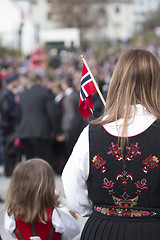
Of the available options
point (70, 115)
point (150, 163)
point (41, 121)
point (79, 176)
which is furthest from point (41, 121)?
point (150, 163)

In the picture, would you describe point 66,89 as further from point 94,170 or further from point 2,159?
point 94,170

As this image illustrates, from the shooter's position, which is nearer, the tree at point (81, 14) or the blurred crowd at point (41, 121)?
the blurred crowd at point (41, 121)

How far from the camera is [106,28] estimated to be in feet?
200

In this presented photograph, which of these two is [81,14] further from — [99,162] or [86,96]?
[99,162]

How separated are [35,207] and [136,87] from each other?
1.20 metres

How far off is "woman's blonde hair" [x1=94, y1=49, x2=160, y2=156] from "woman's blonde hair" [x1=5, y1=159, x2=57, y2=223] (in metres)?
0.86

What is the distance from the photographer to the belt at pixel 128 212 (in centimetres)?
258

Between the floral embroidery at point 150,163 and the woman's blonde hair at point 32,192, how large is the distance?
1021 mm

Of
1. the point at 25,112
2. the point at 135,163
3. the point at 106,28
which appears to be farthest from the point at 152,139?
the point at 106,28

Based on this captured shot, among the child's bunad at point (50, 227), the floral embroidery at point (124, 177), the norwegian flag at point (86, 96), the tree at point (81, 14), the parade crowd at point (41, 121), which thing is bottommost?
the tree at point (81, 14)

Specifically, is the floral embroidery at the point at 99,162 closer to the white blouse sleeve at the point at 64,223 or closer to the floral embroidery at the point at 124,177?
the floral embroidery at the point at 124,177

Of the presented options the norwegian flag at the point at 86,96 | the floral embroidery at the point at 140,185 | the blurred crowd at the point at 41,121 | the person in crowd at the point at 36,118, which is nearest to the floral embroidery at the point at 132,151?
the floral embroidery at the point at 140,185

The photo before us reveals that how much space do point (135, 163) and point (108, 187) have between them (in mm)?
195

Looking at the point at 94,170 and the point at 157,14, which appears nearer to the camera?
the point at 94,170
